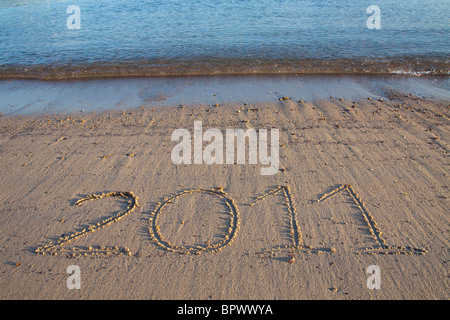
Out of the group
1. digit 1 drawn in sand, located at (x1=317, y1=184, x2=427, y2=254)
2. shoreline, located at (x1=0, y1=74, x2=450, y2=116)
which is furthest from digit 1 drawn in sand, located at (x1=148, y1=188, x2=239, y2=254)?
shoreline, located at (x1=0, y1=74, x2=450, y2=116)

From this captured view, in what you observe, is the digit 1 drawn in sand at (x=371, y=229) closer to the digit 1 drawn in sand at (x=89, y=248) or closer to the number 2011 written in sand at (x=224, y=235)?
the number 2011 written in sand at (x=224, y=235)

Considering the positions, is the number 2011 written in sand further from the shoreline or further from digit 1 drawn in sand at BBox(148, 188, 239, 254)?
the shoreline

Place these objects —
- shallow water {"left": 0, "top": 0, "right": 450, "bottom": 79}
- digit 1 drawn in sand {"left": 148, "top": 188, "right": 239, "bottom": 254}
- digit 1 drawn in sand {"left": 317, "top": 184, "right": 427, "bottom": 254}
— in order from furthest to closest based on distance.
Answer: shallow water {"left": 0, "top": 0, "right": 450, "bottom": 79} → digit 1 drawn in sand {"left": 148, "top": 188, "right": 239, "bottom": 254} → digit 1 drawn in sand {"left": 317, "top": 184, "right": 427, "bottom": 254}

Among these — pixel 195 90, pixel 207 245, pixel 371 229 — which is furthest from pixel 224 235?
pixel 195 90

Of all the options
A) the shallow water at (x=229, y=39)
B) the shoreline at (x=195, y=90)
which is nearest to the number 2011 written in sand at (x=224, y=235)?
the shoreline at (x=195, y=90)

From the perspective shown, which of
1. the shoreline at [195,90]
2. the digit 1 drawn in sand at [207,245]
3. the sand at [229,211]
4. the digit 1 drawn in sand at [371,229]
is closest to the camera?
the sand at [229,211]

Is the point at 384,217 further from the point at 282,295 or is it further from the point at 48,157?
the point at 48,157
